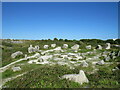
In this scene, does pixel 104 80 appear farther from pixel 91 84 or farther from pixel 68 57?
pixel 68 57

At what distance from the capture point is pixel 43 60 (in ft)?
67.6

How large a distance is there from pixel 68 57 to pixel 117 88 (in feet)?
41.7

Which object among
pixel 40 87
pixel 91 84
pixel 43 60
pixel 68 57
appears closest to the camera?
pixel 40 87

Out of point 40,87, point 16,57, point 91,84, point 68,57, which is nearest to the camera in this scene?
point 40,87

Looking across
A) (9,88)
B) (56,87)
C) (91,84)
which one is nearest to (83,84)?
(91,84)

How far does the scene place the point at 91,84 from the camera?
10883 millimetres

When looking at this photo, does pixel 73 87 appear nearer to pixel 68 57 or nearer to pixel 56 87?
pixel 56 87

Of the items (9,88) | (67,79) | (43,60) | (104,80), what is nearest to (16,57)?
(43,60)

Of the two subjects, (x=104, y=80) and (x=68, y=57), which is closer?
(x=104, y=80)

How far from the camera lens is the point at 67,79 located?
1130 cm

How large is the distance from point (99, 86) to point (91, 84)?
2.26ft

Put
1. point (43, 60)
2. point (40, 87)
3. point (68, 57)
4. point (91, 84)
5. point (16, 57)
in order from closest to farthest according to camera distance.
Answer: point (40, 87), point (91, 84), point (43, 60), point (68, 57), point (16, 57)

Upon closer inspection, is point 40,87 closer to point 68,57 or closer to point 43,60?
point 43,60

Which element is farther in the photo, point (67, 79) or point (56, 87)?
point (67, 79)
